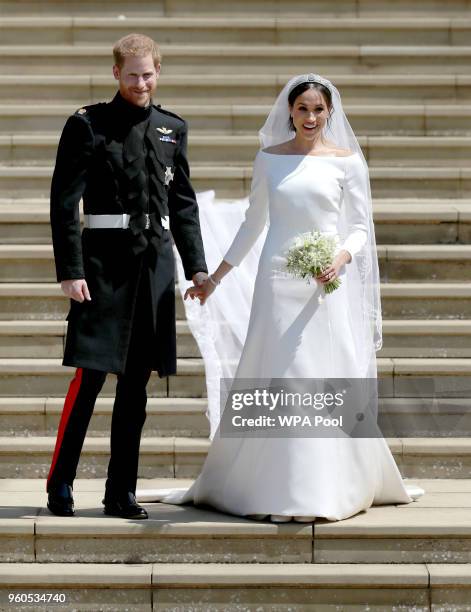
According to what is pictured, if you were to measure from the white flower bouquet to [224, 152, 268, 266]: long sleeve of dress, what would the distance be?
0.32m

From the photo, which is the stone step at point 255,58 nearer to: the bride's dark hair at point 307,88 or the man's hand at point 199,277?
the bride's dark hair at point 307,88

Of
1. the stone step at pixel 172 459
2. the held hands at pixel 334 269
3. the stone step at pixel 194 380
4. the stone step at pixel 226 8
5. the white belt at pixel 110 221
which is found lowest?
the stone step at pixel 172 459

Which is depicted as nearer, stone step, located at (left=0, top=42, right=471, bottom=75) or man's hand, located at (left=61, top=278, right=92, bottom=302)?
man's hand, located at (left=61, top=278, right=92, bottom=302)

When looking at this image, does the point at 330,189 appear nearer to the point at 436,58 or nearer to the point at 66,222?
the point at 66,222

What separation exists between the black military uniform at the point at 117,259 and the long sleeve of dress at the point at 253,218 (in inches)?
13.5

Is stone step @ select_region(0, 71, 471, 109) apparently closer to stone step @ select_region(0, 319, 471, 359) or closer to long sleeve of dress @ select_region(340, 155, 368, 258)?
stone step @ select_region(0, 319, 471, 359)

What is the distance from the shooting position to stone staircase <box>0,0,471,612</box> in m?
4.99

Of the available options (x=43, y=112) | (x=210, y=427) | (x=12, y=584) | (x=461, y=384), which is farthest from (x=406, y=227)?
(x=12, y=584)

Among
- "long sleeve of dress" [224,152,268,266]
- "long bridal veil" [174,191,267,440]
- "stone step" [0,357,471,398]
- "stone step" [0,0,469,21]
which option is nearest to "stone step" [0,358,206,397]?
"stone step" [0,357,471,398]

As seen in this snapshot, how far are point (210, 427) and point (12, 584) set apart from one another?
5.03 feet

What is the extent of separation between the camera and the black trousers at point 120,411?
5.14 metres

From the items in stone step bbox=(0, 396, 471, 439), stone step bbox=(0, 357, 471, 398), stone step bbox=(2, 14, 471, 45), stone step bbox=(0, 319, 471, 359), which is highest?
stone step bbox=(2, 14, 471, 45)

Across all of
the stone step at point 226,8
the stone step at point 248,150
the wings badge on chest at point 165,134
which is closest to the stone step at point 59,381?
the wings badge on chest at point 165,134

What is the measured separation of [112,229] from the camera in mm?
5078
